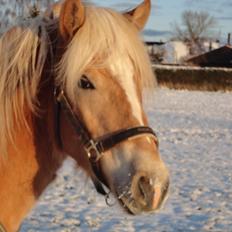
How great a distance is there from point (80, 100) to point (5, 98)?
471 mm

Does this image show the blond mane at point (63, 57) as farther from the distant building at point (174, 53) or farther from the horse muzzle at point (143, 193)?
the distant building at point (174, 53)

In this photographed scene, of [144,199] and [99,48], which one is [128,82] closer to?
[99,48]

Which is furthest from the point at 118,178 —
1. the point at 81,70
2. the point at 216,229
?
the point at 216,229

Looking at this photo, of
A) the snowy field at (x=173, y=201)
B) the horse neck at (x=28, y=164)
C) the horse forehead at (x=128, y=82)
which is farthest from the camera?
the snowy field at (x=173, y=201)

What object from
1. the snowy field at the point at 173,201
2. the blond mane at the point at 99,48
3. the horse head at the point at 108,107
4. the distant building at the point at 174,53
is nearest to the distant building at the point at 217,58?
the distant building at the point at 174,53

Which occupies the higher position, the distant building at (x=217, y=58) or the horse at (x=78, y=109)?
the horse at (x=78, y=109)

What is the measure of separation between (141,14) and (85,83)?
2.45 feet

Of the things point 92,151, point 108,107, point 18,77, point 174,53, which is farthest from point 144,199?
point 174,53

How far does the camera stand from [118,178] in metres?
2.39

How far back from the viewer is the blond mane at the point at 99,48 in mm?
2471

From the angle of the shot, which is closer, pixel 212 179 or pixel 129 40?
pixel 129 40

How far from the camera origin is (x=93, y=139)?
97.8 inches

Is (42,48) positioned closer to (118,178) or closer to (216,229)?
(118,178)

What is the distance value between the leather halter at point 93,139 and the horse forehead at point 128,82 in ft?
0.34
